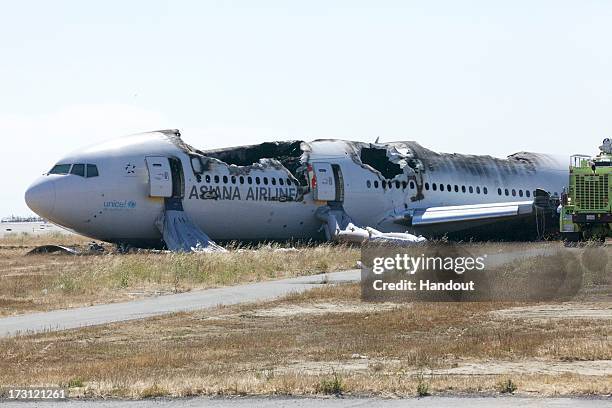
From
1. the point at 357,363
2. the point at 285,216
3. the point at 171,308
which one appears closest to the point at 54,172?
the point at 285,216

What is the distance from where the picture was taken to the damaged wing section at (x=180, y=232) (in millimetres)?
39094

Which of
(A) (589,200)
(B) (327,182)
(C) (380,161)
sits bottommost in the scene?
(A) (589,200)

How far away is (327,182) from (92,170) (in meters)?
9.41

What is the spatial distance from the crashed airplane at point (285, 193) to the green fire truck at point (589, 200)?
218 inches

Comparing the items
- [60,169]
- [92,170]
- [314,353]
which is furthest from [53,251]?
[314,353]

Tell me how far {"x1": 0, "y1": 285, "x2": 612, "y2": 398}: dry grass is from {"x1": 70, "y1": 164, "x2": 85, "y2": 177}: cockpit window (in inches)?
780

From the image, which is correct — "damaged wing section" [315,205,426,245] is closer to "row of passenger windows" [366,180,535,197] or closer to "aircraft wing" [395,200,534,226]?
"row of passenger windows" [366,180,535,197]

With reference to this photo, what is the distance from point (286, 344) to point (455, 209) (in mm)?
30125

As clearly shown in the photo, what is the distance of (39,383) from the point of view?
1301 centimetres

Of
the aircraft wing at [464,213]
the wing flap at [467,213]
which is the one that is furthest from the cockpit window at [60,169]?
the wing flap at [467,213]

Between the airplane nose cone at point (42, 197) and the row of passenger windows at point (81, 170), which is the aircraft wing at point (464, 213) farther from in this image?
the airplane nose cone at point (42, 197)

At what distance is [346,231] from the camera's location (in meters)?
42.3

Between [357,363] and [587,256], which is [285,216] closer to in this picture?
[587,256]

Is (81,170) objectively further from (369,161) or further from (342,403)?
(342,403)
